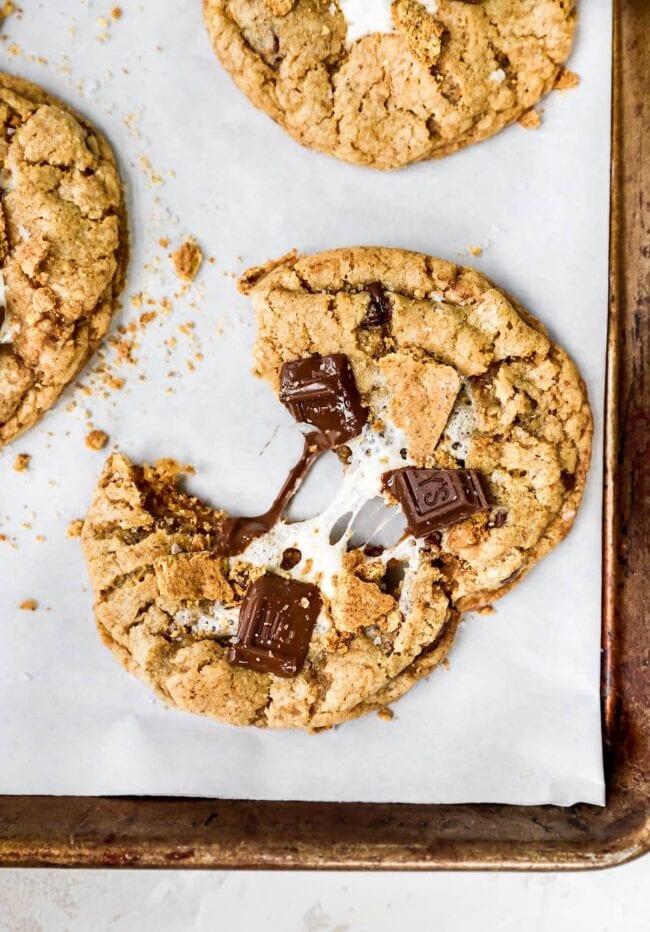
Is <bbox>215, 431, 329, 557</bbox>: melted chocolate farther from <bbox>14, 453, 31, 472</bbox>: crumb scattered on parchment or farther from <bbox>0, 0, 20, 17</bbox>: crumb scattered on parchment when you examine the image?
<bbox>0, 0, 20, 17</bbox>: crumb scattered on parchment

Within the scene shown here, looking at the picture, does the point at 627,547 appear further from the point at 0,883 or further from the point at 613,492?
the point at 0,883

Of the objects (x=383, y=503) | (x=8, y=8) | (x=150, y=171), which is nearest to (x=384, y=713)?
(x=383, y=503)

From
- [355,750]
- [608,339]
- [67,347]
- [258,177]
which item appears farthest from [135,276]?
[355,750]

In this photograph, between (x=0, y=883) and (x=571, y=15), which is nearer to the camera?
(x=571, y=15)

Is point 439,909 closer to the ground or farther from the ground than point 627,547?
closer to the ground

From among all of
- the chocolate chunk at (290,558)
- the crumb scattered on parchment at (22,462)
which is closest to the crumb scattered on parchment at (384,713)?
the chocolate chunk at (290,558)

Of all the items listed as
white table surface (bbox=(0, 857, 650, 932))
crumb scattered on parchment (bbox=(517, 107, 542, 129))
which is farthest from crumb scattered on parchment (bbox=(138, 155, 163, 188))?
white table surface (bbox=(0, 857, 650, 932))
